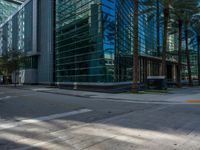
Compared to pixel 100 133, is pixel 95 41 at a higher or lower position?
higher

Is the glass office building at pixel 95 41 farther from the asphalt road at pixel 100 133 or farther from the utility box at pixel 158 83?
the asphalt road at pixel 100 133

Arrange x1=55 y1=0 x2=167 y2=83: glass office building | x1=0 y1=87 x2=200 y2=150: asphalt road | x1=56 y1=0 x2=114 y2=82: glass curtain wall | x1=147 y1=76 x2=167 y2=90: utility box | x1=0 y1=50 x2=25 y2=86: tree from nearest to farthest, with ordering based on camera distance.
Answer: x1=0 y1=87 x2=200 y2=150: asphalt road
x1=147 y1=76 x2=167 y2=90: utility box
x1=56 y1=0 x2=114 y2=82: glass curtain wall
x1=55 y1=0 x2=167 y2=83: glass office building
x1=0 y1=50 x2=25 y2=86: tree

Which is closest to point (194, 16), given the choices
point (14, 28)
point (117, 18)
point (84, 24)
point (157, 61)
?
point (157, 61)

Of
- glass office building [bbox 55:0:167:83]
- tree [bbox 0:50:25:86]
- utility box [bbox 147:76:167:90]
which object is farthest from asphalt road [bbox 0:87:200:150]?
tree [bbox 0:50:25:86]

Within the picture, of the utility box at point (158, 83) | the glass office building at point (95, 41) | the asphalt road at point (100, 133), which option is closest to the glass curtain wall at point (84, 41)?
the glass office building at point (95, 41)

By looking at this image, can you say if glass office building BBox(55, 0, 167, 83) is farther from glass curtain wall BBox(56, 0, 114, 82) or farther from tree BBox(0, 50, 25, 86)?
tree BBox(0, 50, 25, 86)

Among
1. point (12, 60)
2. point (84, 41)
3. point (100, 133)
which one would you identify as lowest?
point (100, 133)

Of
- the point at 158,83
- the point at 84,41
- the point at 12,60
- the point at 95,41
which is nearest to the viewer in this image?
the point at 158,83

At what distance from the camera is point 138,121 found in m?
9.19

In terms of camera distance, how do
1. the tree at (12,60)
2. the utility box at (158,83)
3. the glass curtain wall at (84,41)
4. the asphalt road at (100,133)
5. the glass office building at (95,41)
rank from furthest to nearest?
1. the tree at (12,60)
2. the glass office building at (95,41)
3. the glass curtain wall at (84,41)
4. the utility box at (158,83)
5. the asphalt road at (100,133)

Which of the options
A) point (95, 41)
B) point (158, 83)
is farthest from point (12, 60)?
point (158, 83)

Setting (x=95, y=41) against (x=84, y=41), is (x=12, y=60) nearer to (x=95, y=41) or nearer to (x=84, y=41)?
(x=84, y=41)

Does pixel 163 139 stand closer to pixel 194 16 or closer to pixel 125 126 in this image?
pixel 125 126

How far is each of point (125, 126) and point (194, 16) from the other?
3436cm
